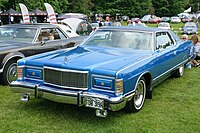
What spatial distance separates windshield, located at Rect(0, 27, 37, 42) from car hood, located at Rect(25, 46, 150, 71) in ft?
7.63

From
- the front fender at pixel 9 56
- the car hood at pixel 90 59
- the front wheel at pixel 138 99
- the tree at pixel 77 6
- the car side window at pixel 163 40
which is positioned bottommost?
the front wheel at pixel 138 99

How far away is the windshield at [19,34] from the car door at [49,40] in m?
0.22

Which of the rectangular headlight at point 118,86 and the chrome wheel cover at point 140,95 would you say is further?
the chrome wheel cover at point 140,95

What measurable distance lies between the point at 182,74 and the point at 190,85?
1158mm

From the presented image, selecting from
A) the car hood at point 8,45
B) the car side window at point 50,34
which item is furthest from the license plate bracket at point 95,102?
the car side window at point 50,34

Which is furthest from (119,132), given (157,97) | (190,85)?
(190,85)

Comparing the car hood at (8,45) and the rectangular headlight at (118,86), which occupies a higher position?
the car hood at (8,45)

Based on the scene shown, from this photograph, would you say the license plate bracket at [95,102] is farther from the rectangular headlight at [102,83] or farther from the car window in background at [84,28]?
the car window in background at [84,28]

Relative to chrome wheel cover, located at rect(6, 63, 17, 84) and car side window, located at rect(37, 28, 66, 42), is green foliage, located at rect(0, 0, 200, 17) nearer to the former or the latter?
car side window, located at rect(37, 28, 66, 42)

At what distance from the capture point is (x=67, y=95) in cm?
455

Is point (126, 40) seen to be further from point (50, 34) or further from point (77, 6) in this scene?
point (77, 6)

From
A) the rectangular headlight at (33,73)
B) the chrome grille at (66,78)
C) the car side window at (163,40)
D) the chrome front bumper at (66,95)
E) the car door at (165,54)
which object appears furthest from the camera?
the car side window at (163,40)

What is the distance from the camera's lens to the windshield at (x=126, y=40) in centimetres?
598

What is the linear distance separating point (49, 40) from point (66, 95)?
12.7ft
